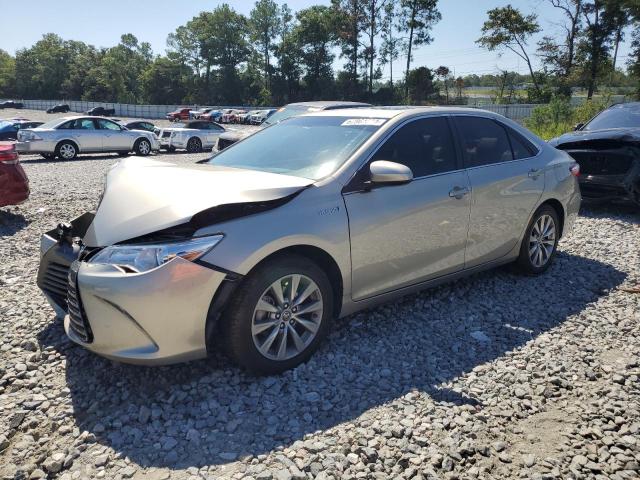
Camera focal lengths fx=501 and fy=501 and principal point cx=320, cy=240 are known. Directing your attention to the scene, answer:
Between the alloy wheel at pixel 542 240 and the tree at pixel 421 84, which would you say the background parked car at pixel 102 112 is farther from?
the alloy wheel at pixel 542 240

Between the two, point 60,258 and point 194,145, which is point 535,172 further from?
point 194,145

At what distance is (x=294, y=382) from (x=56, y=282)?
1.80m

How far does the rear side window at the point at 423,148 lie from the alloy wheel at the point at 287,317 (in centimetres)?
109

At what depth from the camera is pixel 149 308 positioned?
2.65 metres

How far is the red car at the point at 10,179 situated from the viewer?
22.9 feet

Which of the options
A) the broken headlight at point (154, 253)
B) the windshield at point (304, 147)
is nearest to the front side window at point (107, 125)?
the windshield at point (304, 147)

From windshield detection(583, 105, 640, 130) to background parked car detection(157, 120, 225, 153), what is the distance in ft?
48.7

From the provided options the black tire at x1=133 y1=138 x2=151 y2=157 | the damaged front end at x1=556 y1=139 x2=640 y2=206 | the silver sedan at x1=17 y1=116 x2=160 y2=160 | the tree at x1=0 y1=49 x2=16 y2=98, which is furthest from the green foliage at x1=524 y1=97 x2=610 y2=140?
the tree at x1=0 y1=49 x2=16 y2=98

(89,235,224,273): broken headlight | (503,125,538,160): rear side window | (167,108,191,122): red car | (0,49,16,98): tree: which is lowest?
(89,235,224,273): broken headlight

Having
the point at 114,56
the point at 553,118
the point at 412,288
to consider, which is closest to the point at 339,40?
the point at 553,118

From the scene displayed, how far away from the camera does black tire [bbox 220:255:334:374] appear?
288 cm

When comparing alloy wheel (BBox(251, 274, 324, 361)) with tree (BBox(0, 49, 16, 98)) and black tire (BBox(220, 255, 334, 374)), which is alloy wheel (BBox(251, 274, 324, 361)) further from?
tree (BBox(0, 49, 16, 98))

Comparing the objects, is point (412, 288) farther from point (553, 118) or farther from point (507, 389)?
point (553, 118)

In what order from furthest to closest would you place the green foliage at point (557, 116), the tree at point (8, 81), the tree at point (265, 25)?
the tree at point (8, 81), the tree at point (265, 25), the green foliage at point (557, 116)
